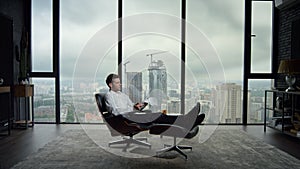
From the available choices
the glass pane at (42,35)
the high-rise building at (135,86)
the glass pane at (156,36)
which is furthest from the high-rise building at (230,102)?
the glass pane at (42,35)

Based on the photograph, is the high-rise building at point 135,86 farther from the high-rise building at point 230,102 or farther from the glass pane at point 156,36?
the high-rise building at point 230,102

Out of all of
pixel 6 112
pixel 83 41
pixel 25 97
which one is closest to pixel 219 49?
pixel 83 41

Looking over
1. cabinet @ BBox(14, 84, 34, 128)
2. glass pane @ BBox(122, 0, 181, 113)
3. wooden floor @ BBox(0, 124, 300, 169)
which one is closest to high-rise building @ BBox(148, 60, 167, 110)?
glass pane @ BBox(122, 0, 181, 113)

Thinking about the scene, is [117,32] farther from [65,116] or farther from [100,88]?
[65,116]

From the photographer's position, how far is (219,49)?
6.26 metres

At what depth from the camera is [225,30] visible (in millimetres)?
6254

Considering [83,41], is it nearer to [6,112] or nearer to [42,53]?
[42,53]

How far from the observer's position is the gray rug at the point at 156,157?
3294mm

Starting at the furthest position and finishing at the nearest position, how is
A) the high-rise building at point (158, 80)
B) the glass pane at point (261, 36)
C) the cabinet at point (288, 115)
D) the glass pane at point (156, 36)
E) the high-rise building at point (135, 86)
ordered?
1. the glass pane at point (261, 36)
2. the glass pane at point (156, 36)
3. the high-rise building at point (158, 80)
4. the high-rise building at point (135, 86)
5. the cabinet at point (288, 115)

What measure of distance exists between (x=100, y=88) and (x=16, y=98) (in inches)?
66.8

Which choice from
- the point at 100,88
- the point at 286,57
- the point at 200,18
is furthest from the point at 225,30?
the point at 100,88

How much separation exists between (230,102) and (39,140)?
4008 millimetres

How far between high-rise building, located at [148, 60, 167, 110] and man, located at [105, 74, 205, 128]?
119cm

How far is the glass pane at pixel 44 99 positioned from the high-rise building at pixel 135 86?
5.76ft
